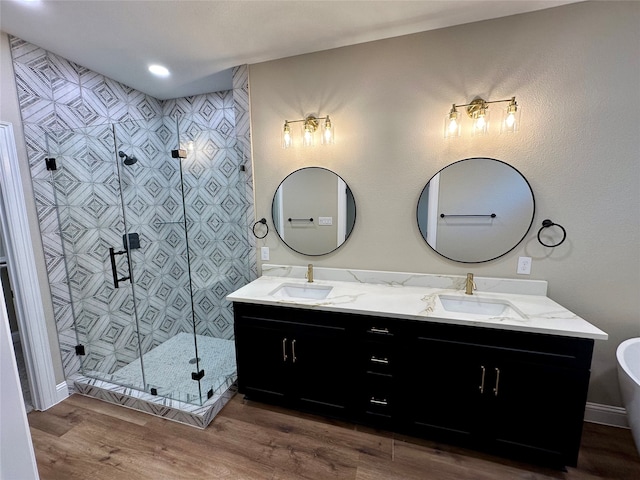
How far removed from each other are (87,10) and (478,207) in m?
2.68

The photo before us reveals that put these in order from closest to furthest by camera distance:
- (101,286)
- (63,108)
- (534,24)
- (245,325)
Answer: (534,24)
(245,325)
(63,108)
(101,286)

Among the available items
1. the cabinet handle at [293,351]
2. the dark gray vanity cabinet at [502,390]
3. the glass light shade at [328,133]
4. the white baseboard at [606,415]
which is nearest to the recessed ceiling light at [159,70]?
the glass light shade at [328,133]

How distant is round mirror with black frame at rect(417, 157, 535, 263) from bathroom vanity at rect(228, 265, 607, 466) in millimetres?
246

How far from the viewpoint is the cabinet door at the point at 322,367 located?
1854 mm

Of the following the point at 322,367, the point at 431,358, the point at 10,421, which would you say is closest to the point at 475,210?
the point at 431,358

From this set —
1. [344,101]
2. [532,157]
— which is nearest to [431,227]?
[532,157]

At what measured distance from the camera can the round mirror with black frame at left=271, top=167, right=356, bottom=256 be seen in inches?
88.6

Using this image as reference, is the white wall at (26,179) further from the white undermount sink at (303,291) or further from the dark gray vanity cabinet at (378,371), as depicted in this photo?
the dark gray vanity cabinet at (378,371)

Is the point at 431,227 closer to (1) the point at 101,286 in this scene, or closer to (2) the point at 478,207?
(2) the point at 478,207

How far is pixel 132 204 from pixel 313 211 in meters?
1.73

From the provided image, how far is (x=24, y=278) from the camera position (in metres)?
1.95

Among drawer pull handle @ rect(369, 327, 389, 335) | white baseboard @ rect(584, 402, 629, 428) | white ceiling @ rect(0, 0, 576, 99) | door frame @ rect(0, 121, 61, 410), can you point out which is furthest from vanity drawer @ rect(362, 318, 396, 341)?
door frame @ rect(0, 121, 61, 410)

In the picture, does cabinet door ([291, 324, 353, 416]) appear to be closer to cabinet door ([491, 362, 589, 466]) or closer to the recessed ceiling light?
cabinet door ([491, 362, 589, 466])

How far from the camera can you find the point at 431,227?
2066 millimetres
